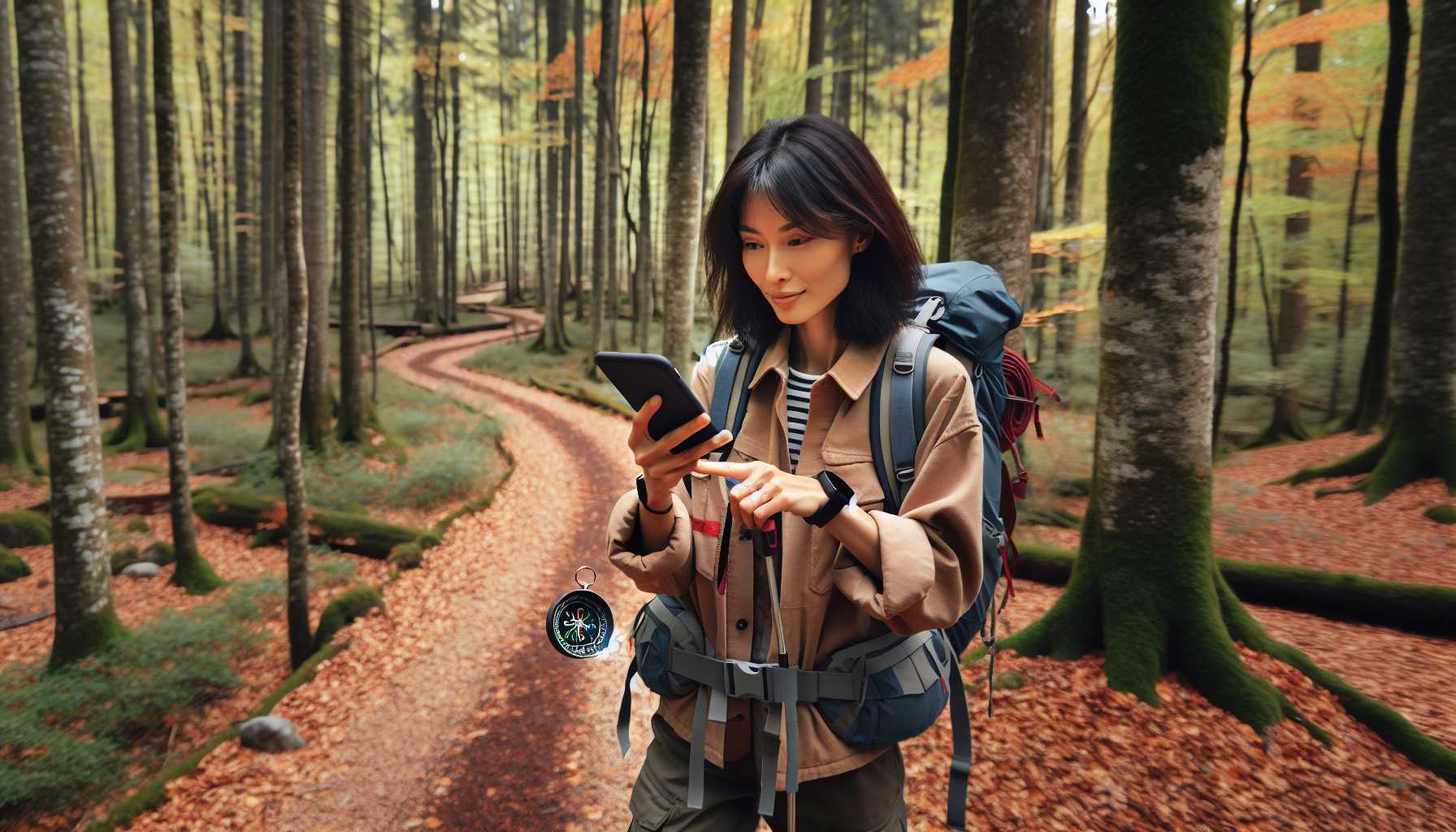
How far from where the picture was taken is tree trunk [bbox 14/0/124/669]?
525 centimetres

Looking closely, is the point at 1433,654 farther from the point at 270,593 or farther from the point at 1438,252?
the point at 270,593

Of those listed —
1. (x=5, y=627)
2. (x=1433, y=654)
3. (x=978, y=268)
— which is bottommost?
(x=5, y=627)

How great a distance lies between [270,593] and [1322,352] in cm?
1859

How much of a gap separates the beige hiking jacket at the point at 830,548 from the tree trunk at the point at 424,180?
2291 centimetres

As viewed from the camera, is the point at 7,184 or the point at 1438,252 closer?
the point at 1438,252

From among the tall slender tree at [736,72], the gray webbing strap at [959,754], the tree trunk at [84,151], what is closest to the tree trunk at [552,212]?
the tall slender tree at [736,72]

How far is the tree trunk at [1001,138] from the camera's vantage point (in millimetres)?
4758

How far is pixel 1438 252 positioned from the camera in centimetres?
699

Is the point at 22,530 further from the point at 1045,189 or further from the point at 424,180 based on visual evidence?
the point at 1045,189

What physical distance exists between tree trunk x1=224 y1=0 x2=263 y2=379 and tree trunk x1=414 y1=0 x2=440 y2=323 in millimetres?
4476

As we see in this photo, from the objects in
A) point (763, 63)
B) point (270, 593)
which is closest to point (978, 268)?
point (270, 593)

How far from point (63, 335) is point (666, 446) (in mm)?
6727

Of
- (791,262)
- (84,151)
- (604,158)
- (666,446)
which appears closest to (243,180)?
(84,151)

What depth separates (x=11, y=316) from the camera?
35.4 ft
